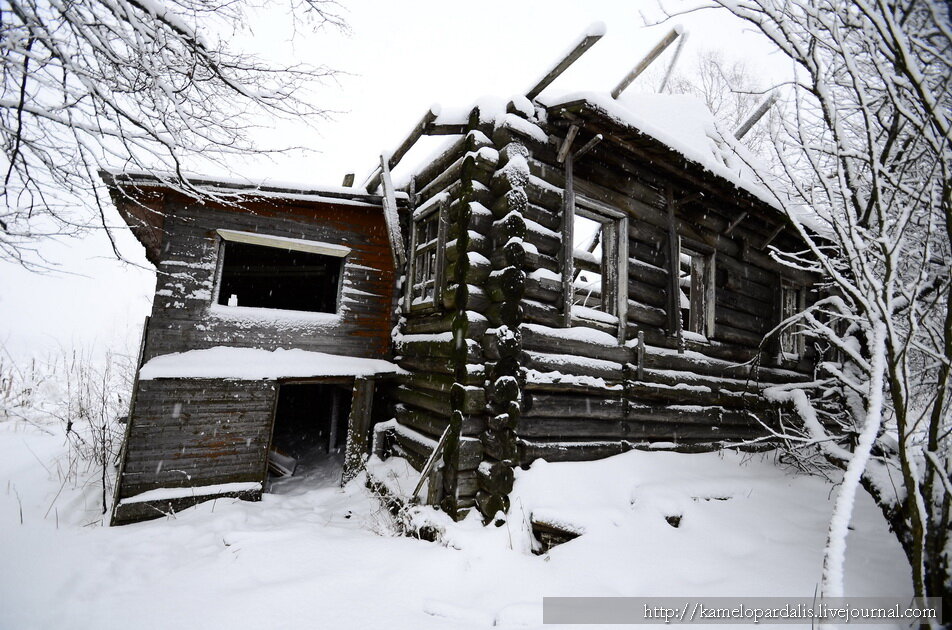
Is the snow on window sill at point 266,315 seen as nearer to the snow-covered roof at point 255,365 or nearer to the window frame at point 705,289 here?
the snow-covered roof at point 255,365

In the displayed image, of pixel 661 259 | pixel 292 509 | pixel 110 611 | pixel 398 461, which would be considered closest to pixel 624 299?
pixel 661 259

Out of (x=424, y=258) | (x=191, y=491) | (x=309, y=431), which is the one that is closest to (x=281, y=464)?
→ (x=191, y=491)

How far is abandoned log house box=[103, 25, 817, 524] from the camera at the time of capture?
15.8 ft

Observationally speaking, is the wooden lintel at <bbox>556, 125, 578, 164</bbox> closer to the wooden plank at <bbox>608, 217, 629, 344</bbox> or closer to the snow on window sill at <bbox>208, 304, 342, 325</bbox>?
the wooden plank at <bbox>608, 217, 629, 344</bbox>

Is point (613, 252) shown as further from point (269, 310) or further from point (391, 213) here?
point (269, 310)

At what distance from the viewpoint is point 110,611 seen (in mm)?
3391

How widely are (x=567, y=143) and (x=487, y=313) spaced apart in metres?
2.31

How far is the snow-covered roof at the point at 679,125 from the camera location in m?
4.71

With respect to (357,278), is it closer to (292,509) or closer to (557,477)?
(292,509)

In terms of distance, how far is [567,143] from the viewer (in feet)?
16.7

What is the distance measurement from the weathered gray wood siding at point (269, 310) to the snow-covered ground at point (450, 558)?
2.55m

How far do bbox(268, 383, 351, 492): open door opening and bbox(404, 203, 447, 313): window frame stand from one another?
3342mm

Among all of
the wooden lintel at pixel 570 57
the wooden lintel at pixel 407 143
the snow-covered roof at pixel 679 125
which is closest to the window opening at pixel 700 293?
the snow-covered roof at pixel 679 125

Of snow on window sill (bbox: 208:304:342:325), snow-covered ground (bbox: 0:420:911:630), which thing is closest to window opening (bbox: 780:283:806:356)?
snow-covered ground (bbox: 0:420:911:630)
